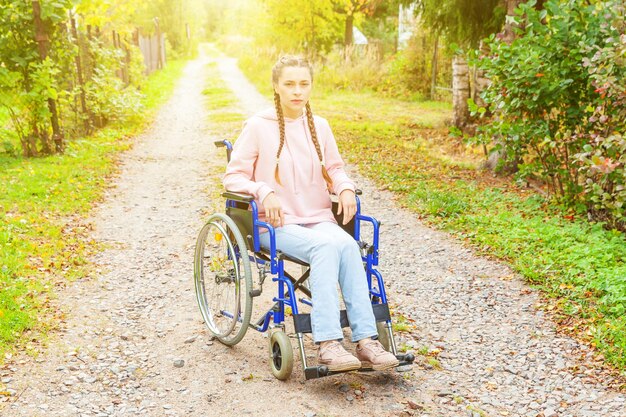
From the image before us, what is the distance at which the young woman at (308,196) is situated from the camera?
10.2 ft

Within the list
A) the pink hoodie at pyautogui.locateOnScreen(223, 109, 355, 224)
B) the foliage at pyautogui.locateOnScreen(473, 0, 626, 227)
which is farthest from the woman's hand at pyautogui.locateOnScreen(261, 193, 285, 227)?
the foliage at pyautogui.locateOnScreen(473, 0, 626, 227)

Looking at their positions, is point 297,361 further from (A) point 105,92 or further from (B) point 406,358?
(A) point 105,92

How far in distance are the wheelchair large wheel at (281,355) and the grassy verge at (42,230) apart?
141 centimetres

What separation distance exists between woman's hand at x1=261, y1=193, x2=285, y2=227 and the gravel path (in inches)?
31.7

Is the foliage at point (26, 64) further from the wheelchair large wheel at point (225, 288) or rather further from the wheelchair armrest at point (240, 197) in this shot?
the wheelchair armrest at point (240, 197)

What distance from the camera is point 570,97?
18.2 ft

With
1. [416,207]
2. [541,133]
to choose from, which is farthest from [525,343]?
[416,207]

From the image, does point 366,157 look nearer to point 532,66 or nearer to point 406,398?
point 532,66

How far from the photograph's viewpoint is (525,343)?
379 cm

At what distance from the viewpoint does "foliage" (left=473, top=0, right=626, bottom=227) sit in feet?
15.5

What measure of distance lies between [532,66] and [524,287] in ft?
6.77

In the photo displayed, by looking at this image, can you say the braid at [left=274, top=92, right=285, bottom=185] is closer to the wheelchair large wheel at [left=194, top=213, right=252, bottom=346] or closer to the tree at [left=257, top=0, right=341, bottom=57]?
the wheelchair large wheel at [left=194, top=213, right=252, bottom=346]

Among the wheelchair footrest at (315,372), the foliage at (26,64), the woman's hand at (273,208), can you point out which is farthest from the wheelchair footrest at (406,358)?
the foliage at (26,64)

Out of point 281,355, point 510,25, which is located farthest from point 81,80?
point 281,355
